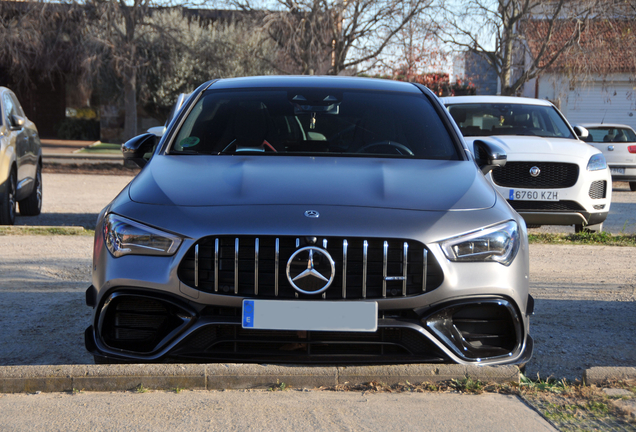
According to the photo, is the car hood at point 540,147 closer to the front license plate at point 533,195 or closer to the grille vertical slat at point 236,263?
the front license plate at point 533,195

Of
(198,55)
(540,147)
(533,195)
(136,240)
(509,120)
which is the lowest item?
(533,195)

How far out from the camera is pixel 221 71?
70.9ft

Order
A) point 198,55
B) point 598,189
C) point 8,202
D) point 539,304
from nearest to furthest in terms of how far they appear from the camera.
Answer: point 539,304 < point 598,189 < point 8,202 < point 198,55

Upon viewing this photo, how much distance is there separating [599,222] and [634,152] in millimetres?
8173

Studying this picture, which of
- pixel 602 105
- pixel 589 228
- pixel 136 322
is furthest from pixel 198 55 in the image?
pixel 602 105

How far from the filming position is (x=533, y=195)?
8336 millimetres

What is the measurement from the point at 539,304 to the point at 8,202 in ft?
20.9

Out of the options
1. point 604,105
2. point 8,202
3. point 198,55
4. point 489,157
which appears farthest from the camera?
point 604,105

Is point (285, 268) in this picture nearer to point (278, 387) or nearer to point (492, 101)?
point (278, 387)

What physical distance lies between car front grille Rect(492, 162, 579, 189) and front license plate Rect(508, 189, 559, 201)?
0.19 feet

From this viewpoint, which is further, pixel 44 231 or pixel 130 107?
pixel 130 107

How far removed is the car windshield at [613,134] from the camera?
16219mm

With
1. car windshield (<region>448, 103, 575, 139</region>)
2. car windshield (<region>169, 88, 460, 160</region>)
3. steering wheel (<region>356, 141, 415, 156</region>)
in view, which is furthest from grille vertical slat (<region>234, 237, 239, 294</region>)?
car windshield (<region>448, 103, 575, 139</region>)

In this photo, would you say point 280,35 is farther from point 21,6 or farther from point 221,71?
point 21,6
